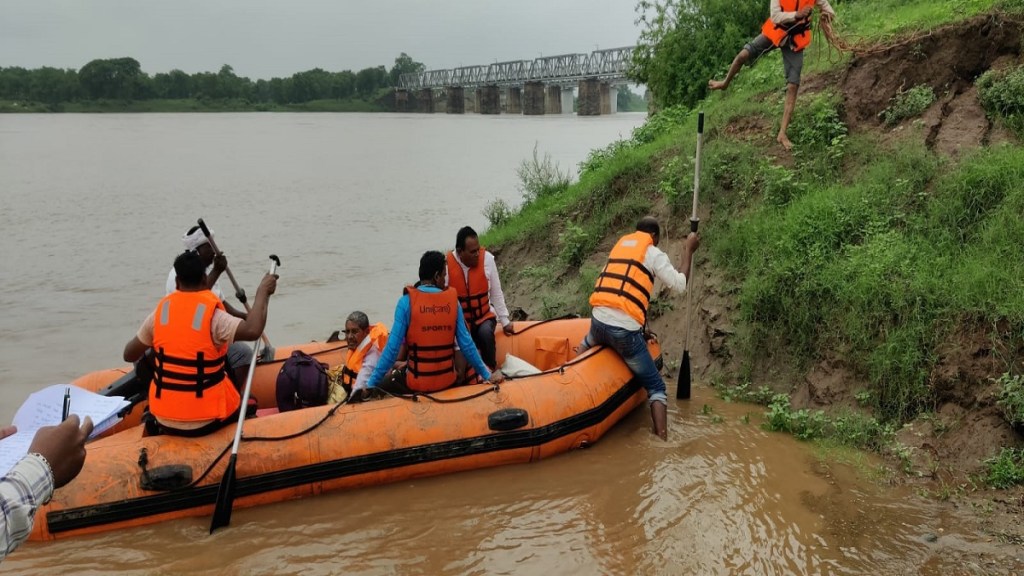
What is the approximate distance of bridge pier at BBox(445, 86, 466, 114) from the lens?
91875mm

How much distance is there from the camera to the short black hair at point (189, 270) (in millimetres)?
4117

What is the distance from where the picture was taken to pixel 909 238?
5945 millimetres

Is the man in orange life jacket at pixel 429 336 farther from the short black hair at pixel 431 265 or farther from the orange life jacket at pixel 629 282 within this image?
the orange life jacket at pixel 629 282

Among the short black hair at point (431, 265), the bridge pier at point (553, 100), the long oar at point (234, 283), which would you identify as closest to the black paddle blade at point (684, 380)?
the short black hair at point (431, 265)

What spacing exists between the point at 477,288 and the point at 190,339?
7.85ft

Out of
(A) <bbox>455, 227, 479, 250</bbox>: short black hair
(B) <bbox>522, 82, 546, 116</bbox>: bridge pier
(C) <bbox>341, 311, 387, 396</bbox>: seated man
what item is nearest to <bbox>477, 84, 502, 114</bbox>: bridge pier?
(B) <bbox>522, 82, 546, 116</bbox>: bridge pier

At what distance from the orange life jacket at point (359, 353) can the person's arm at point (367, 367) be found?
4 centimetres

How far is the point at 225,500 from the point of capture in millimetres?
4348

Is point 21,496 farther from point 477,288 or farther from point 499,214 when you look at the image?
point 499,214

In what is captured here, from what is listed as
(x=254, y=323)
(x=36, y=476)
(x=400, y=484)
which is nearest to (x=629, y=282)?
(x=400, y=484)

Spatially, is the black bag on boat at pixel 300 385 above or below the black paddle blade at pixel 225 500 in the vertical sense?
above

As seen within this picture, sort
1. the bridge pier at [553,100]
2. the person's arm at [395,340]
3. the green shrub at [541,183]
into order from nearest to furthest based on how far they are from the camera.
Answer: the person's arm at [395,340]
the green shrub at [541,183]
the bridge pier at [553,100]

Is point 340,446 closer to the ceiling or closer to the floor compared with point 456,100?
closer to the floor

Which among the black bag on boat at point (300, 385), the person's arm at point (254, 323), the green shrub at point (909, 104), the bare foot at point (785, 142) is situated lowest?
the black bag on boat at point (300, 385)
